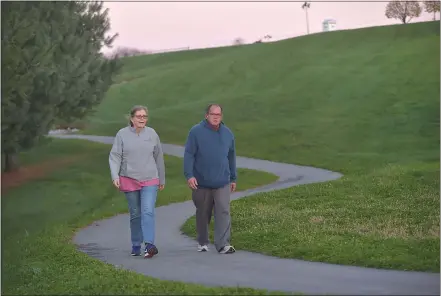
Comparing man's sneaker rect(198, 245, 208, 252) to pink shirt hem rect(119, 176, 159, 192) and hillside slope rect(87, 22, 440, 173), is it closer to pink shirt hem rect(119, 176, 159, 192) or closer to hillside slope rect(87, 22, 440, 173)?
pink shirt hem rect(119, 176, 159, 192)

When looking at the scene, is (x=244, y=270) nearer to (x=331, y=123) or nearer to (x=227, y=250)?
(x=227, y=250)

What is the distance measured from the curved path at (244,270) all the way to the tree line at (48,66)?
5.01 metres

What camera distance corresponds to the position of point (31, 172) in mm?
30359

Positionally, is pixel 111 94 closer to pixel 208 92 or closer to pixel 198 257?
pixel 208 92

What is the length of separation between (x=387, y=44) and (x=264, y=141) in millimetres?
34428

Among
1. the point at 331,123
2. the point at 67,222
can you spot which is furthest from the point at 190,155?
the point at 331,123

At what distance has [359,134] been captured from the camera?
42.9m

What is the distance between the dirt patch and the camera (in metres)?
27.6

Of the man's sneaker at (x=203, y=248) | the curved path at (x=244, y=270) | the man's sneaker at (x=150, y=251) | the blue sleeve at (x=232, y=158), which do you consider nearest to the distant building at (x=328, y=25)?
the curved path at (x=244, y=270)

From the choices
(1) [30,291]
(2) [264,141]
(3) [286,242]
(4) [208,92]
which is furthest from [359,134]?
(1) [30,291]

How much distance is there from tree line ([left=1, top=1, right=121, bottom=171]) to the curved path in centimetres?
501

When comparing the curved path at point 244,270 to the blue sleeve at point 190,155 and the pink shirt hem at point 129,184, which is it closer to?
the pink shirt hem at point 129,184

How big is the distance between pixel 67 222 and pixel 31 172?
14394 mm

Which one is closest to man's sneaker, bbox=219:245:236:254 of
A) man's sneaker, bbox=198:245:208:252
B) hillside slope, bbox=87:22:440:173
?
man's sneaker, bbox=198:245:208:252
